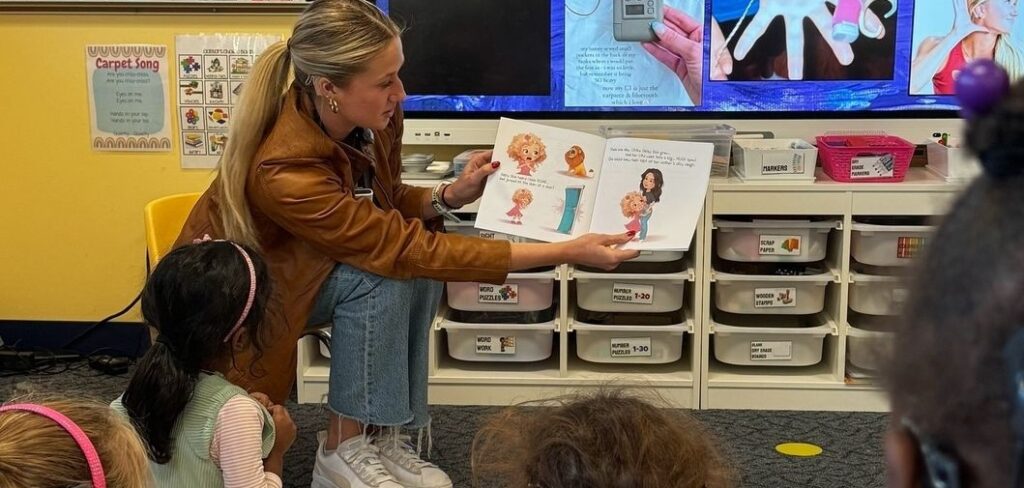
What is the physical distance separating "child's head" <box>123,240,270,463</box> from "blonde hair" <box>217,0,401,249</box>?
31 cm

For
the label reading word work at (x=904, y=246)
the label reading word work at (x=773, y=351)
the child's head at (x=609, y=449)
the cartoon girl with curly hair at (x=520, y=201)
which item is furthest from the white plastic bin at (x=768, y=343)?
the child's head at (x=609, y=449)

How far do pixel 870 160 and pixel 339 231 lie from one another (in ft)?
4.32

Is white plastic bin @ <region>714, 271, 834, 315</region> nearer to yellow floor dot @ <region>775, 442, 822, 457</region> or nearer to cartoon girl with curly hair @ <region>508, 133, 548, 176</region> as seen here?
yellow floor dot @ <region>775, 442, 822, 457</region>

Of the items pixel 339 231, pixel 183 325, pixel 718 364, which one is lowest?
pixel 718 364

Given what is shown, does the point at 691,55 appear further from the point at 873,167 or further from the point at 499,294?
the point at 499,294

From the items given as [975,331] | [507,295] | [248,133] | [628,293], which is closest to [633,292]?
[628,293]

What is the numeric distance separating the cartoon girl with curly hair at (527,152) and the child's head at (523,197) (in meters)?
0.04

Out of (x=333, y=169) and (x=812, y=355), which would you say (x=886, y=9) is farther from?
(x=333, y=169)

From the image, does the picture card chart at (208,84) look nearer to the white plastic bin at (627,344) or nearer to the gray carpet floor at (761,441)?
the gray carpet floor at (761,441)

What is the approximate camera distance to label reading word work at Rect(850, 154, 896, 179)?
2.42 meters

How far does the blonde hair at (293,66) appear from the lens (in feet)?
5.82

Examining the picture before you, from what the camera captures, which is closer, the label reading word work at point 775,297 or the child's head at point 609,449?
the child's head at point 609,449

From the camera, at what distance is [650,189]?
6.57 feet

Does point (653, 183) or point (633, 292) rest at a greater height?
point (653, 183)
